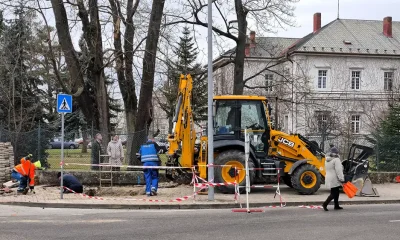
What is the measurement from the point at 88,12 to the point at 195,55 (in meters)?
28.0

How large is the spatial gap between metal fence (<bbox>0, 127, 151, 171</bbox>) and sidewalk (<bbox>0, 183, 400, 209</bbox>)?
7.87 feet

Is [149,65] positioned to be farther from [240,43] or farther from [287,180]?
[287,180]

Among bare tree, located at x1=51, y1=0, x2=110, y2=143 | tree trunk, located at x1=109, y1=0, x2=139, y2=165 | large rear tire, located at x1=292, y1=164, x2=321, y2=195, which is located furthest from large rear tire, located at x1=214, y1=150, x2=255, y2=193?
bare tree, located at x1=51, y1=0, x2=110, y2=143

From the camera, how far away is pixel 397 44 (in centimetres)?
5731

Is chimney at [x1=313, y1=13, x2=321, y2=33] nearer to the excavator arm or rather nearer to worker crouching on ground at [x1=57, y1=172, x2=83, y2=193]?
the excavator arm

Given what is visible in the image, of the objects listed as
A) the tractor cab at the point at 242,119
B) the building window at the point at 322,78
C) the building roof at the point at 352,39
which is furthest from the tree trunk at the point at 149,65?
the building window at the point at 322,78

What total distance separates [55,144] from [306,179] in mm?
9915

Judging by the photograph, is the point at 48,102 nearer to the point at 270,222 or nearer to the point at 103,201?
the point at 103,201

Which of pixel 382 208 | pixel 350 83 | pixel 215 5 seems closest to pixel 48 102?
pixel 215 5

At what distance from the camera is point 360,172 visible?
640 inches

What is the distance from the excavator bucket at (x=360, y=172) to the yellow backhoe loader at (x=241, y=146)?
90 centimetres

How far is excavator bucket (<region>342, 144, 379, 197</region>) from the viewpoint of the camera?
16031 mm

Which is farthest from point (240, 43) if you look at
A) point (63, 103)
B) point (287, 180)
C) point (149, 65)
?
point (63, 103)

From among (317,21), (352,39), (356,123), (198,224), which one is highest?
(317,21)
